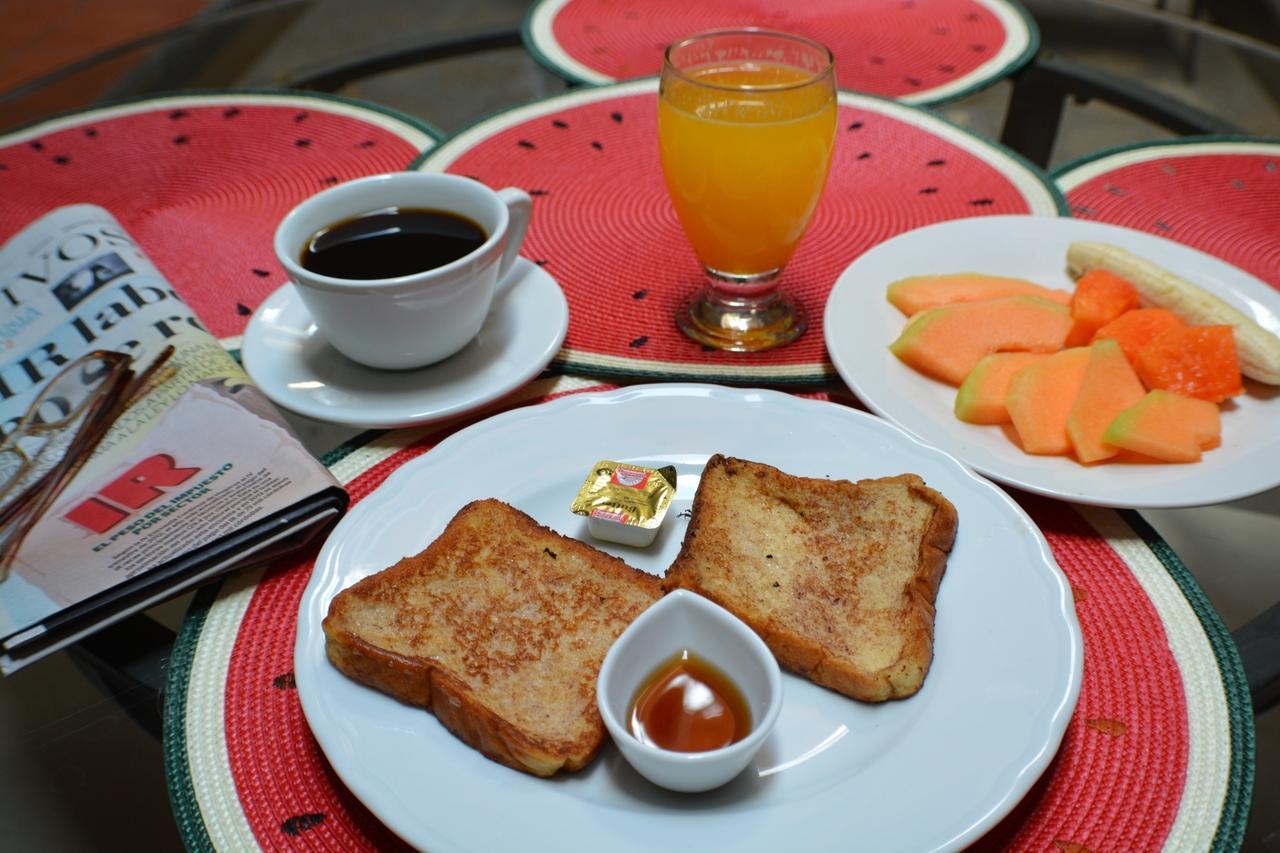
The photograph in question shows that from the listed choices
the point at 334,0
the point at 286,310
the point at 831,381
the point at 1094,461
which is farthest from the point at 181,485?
the point at 334,0

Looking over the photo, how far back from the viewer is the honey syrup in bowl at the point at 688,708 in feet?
2.60

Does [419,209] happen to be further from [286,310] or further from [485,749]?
[485,749]

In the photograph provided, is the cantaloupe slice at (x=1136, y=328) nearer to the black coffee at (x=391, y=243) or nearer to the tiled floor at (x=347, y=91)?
the tiled floor at (x=347, y=91)

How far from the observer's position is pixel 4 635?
2.96 ft

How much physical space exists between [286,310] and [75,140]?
0.90m

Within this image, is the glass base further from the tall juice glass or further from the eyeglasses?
the eyeglasses

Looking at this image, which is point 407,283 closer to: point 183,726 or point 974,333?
point 183,726

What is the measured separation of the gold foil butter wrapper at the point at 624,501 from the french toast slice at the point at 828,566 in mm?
42

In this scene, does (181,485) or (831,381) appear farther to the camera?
(831,381)

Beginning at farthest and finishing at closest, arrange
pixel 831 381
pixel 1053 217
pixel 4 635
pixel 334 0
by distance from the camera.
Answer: pixel 334 0 < pixel 1053 217 < pixel 831 381 < pixel 4 635

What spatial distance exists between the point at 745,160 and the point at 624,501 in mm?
488

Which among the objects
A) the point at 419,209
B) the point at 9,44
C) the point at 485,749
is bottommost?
the point at 9,44

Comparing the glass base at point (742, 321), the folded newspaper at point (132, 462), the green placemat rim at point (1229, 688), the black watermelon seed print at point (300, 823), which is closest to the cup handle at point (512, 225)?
the glass base at point (742, 321)

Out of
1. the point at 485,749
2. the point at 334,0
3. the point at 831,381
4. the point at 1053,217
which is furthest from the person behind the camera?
the point at 334,0
